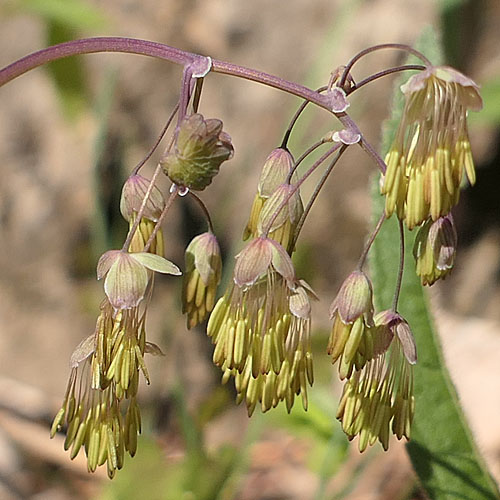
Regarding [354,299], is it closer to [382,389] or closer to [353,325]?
[353,325]

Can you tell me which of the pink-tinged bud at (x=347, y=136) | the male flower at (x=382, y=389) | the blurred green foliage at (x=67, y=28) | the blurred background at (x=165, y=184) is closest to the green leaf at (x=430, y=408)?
the male flower at (x=382, y=389)

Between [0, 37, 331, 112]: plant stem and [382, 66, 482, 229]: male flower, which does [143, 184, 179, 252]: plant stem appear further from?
[382, 66, 482, 229]: male flower

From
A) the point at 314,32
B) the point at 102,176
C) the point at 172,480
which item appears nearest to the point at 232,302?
the point at 172,480

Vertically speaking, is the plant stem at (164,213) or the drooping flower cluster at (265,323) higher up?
the plant stem at (164,213)

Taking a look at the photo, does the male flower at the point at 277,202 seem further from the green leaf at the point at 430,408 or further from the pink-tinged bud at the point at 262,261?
the green leaf at the point at 430,408

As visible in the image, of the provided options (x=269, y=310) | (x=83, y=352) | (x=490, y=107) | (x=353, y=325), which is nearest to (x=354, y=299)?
(x=353, y=325)

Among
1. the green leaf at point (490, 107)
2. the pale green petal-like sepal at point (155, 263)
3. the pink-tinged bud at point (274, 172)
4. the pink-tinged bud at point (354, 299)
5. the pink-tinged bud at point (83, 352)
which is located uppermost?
the green leaf at point (490, 107)

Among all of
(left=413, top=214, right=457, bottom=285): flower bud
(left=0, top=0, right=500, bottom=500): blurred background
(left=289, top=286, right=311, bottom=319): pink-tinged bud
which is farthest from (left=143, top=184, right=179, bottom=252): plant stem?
(left=0, top=0, right=500, bottom=500): blurred background
